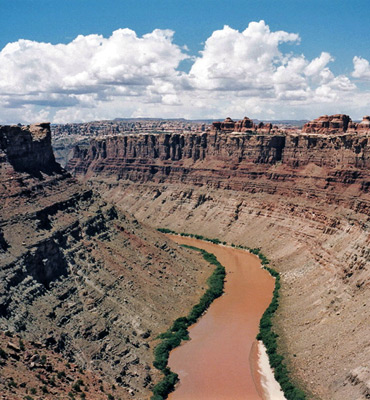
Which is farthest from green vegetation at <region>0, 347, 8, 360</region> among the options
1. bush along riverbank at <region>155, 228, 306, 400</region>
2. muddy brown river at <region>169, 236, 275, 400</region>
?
bush along riverbank at <region>155, 228, 306, 400</region>

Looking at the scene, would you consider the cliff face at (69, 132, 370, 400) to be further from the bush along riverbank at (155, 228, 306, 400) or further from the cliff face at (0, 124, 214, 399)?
the cliff face at (0, 124, 214, 399)

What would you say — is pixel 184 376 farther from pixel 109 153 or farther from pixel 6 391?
pixel 109 153

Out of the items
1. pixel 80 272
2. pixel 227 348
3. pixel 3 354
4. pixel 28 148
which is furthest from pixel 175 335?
pixel 28 148

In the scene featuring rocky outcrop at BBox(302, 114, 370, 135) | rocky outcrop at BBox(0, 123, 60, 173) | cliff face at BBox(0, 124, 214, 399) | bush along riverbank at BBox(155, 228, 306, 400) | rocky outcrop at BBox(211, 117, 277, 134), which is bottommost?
bush along riverbank at BBox(155, 228, 306, 400)

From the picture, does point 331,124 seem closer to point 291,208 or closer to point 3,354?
point 291,208

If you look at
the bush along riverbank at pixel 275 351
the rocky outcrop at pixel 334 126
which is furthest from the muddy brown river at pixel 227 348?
the rocky outcrop at pixel 334 126

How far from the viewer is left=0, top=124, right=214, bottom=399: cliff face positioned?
5566 cm

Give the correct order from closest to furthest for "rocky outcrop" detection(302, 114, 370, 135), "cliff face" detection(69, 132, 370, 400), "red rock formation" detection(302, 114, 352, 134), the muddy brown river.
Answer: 1. the muddy brown river
2. "cliff face" detection(69, 132, 370, 400)
3. "rocky outcrop" detection(302, 114, 370, 135)
4. "red rock formation" detection(302, 114, 352, 134)

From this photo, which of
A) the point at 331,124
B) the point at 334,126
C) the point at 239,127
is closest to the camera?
the point at 331,124

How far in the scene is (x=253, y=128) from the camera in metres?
168

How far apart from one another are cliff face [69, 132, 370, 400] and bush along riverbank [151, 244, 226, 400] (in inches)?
479

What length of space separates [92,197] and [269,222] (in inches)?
1914

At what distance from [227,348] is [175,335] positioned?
7.39m

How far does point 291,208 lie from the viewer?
4525 inches
